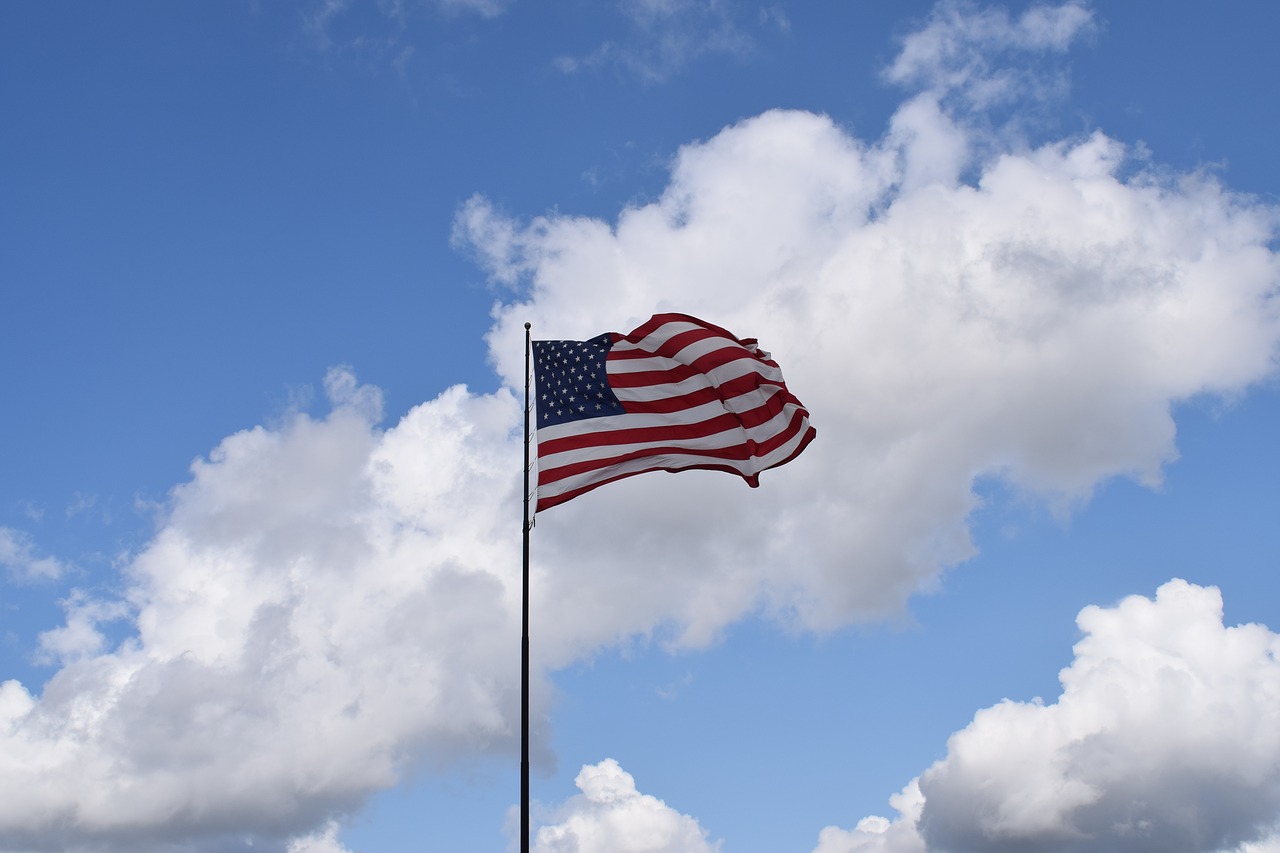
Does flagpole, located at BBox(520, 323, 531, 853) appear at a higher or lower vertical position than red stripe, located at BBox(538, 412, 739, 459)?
lower

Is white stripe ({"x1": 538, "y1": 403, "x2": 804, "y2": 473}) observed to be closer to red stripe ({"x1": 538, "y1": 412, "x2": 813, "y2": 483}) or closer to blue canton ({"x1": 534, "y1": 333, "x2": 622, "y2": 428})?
red stripe ({"x1": 538, "y1": 412, "x2": 813, "y2": 483})

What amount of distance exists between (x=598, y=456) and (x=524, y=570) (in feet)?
12.5

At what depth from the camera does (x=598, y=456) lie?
32750 millimetres

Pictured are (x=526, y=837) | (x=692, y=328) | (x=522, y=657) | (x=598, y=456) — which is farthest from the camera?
(x=692, y=328)

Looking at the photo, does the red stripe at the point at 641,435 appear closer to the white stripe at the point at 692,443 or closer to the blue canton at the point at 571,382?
the white stripe at the point at 692,443

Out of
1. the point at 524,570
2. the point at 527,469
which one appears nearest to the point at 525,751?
the point at 524,570

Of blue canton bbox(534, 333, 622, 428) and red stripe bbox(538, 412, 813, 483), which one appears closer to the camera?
red stripe bbox(538, 412, 813, 483)

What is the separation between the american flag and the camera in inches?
1296

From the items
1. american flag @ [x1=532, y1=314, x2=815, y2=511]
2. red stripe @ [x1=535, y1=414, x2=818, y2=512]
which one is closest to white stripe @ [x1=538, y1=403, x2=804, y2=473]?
american flag @ [x1=532, y1=314, x2=815, y2=511]

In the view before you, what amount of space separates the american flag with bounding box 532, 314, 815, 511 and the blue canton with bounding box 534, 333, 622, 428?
26mm

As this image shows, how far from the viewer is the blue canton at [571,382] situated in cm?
3300

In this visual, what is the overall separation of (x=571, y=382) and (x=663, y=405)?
261 centimetres

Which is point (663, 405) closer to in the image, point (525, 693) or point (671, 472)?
point (671, 472)

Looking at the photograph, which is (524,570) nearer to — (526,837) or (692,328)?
(526,837)
